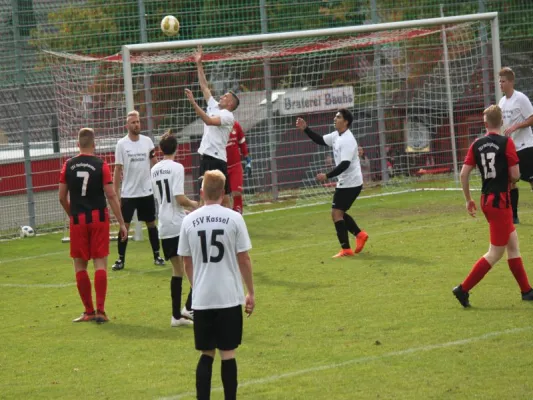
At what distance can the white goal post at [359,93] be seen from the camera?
859 inches

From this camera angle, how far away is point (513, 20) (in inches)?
985

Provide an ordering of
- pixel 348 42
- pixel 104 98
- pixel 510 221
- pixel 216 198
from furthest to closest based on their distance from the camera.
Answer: pixel 348 42, pixel 104 98, pixel 510 221, pixel 216 198

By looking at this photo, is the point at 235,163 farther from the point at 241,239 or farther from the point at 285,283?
the point at 241,239

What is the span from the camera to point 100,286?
11.0 metres

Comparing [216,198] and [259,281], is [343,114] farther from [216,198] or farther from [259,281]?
[216,198]

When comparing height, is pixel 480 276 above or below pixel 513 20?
below

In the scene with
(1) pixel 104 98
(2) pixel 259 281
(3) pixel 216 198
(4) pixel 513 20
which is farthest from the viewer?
(4) pixel 513 20

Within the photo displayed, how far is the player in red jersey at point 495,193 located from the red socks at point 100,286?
3.68m

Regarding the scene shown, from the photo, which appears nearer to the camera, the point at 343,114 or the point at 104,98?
the point at 343,114

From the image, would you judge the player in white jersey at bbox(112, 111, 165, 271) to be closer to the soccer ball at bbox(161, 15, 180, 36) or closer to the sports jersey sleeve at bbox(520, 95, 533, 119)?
the soccer ball at bbox(161, 15, 180, 36)

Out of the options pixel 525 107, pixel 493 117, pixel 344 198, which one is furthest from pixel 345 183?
pixel 493 117

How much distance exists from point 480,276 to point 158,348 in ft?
10.6

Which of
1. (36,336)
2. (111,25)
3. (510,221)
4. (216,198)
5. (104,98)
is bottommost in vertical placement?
(36,336)

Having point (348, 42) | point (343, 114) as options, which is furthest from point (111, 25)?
point (343, 114)
